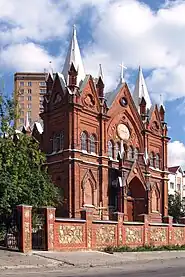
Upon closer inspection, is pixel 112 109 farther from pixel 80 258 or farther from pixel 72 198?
pixel 80 258

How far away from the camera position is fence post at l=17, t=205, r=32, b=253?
83.0 ft

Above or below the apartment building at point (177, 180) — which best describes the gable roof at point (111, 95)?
above

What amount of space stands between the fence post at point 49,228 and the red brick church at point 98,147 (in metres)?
16.6

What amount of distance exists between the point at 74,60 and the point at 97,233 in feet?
77.1

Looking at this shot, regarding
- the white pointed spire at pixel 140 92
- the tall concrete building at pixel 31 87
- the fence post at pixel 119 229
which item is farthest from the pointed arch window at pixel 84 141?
the tall concrete building at pixel 31 87

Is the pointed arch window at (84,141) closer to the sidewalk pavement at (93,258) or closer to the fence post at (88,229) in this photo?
the fence post at (88,229)

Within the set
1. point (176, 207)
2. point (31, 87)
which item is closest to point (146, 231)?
point (176, 207)

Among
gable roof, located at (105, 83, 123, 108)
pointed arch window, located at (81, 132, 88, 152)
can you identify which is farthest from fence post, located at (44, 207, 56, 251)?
gable roof, located at (105, 83, 123, 108)

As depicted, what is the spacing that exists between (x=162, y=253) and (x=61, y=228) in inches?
349

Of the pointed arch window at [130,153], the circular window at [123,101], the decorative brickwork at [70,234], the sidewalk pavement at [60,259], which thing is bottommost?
the sidewalk pavement at [60,259]

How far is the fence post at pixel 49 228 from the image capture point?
26.9m

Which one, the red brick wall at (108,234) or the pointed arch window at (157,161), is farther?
the pointed arch window at (157,161)

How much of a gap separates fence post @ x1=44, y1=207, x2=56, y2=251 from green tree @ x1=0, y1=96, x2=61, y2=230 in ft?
3.80

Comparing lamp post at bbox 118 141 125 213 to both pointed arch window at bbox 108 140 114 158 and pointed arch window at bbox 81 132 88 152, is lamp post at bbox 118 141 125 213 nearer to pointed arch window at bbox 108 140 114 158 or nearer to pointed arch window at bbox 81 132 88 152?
pointed arch window at bbox 108 140 114 158
